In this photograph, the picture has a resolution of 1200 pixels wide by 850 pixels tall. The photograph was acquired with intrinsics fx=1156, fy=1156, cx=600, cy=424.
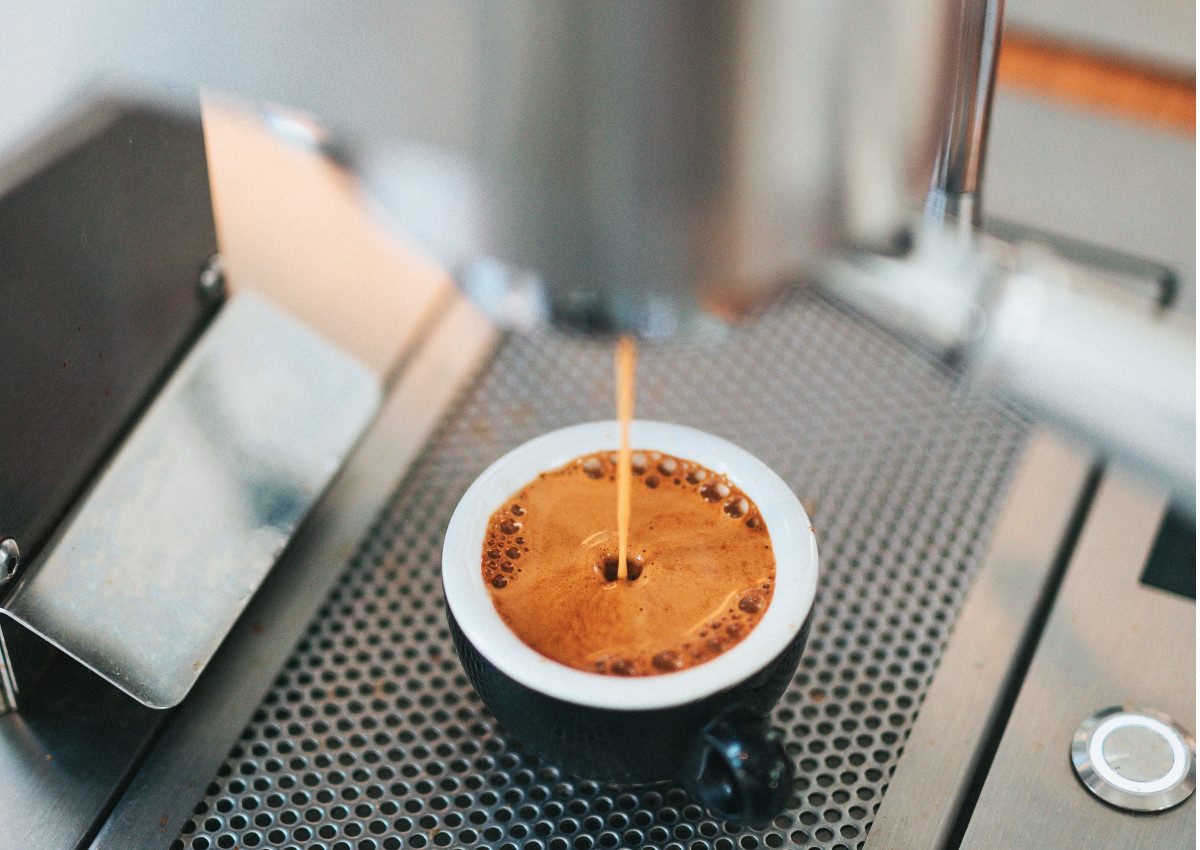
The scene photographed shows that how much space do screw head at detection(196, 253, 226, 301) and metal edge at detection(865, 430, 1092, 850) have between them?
1.04 ft

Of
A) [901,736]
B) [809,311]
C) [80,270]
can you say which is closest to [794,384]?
[809,311]

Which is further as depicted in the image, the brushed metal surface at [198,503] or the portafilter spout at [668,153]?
the brushed metal surface at [198,503]

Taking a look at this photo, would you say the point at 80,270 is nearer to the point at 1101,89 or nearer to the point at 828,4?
the point at 828,4

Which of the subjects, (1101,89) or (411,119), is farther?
(1101,89)

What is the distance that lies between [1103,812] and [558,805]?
0.17 m

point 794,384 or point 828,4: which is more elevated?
point 828,4

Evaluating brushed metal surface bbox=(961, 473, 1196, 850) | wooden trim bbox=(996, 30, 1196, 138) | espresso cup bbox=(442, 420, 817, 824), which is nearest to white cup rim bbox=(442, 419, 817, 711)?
espresso cup bbox=(442, 420, 817, 824)

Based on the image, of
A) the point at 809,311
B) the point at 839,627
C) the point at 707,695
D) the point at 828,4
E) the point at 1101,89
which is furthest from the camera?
the point at 1101,89

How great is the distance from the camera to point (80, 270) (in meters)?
0.38

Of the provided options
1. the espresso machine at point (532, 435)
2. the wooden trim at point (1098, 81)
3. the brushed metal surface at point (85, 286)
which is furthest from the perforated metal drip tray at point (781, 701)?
the wooden trim at point (1098, 81)

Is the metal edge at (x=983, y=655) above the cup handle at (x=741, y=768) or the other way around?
the other way around

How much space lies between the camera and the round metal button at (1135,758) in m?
0.37

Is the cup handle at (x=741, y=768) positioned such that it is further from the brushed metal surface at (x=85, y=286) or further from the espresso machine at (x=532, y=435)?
the brushed metal surface at (x=85, y=286)

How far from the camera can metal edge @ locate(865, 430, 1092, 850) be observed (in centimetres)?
37
